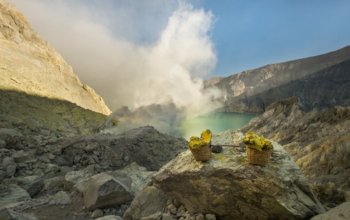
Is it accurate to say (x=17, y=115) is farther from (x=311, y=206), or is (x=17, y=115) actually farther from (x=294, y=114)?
A: (x=294, y=114)

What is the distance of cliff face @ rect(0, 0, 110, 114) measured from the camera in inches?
1567

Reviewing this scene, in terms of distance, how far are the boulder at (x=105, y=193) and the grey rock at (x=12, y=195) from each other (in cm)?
313

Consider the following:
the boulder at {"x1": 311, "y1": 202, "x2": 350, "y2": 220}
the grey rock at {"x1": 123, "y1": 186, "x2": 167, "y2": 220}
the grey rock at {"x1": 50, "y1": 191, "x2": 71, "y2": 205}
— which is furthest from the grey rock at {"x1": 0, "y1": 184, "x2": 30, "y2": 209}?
the boulder at {"x1": 311, "y1": 202, "x2": 350, "y2": 220}

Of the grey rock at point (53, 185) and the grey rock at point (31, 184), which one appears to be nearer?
the grey rock at point (31, 184)

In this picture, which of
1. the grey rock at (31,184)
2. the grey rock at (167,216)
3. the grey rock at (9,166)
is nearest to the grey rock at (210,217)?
the grey rock at (167,216)

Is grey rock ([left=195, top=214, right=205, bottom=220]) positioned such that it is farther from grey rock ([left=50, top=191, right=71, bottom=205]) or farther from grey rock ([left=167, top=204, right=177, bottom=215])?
grey rock ([left=50, top=191, right=71, bottom=205])

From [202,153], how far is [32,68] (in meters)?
42.2

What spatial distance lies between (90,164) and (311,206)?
13822mm

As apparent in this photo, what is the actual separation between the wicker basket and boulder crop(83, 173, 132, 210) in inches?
205

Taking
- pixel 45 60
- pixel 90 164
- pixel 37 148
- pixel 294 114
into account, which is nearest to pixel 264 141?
pixel 90 164

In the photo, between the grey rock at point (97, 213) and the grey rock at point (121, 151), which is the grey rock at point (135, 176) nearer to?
the grey rock at point (97, 213)

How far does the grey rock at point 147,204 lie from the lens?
9.39 metres

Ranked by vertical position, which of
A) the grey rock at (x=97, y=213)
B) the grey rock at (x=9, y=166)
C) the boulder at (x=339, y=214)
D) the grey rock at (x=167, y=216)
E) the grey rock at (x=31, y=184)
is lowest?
the boulder at (x=339, y=214)

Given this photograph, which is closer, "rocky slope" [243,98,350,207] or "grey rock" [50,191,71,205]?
"rocky slope" [243,98,350,207]
